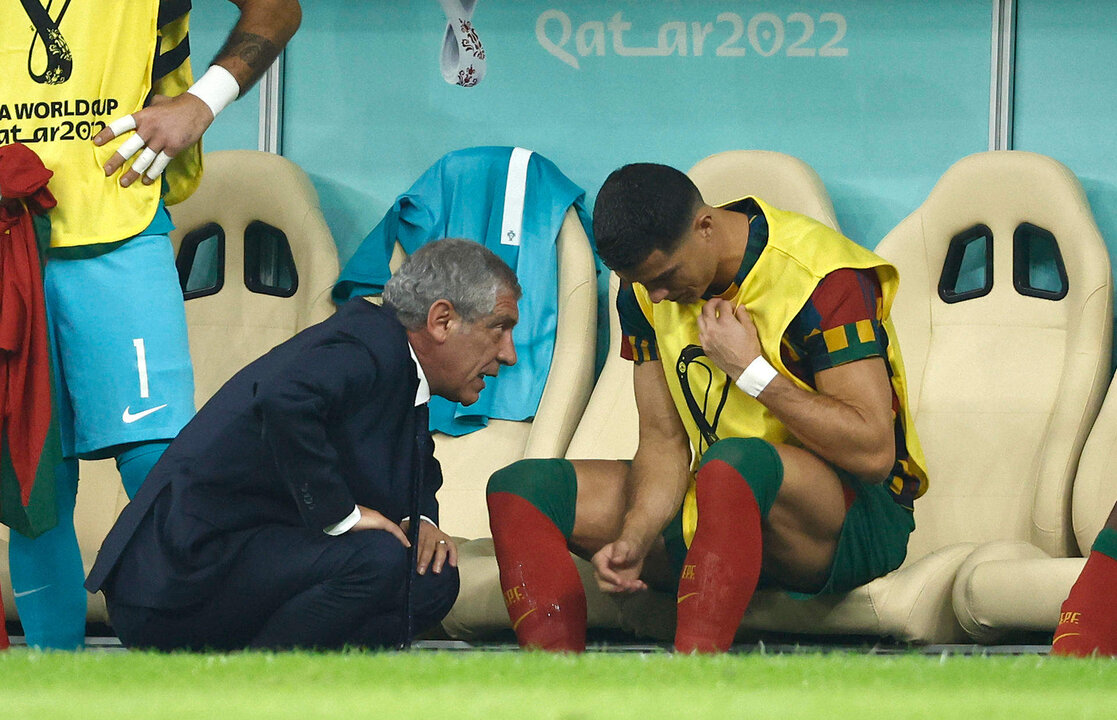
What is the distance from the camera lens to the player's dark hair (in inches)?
75.4

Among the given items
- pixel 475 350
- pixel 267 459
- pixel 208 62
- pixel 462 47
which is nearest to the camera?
pixel 267 459

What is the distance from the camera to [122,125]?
1933 millimetres

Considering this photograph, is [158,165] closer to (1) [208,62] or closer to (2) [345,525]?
(2) [345,525]

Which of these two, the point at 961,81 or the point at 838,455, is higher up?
the point at 961,81

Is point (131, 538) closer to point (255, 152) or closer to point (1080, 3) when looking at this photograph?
point (255, 152)

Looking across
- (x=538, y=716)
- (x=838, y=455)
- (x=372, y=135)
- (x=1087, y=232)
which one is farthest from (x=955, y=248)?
(x=538, y=716)

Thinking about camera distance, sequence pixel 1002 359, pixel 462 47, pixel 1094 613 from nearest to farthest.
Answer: pixel 1094 613
pixel 1002 359
pixel 462 47

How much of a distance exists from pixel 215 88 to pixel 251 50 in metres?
0.11

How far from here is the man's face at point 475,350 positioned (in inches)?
73.1

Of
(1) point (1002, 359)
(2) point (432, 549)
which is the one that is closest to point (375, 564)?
(2) point (432, 549)

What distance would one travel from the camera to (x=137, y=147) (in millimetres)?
1939

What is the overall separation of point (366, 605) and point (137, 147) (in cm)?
72

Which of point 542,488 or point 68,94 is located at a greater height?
point 68,94

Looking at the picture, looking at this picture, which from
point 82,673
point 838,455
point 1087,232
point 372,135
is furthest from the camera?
point 372,135
